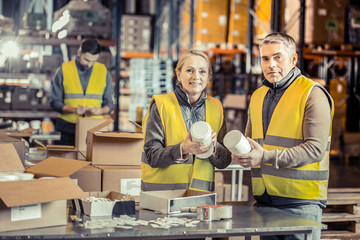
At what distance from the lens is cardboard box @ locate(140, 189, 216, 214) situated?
2.94 m

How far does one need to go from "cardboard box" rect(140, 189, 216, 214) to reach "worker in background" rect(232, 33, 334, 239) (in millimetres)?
284

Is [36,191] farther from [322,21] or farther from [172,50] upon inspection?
[172,50]

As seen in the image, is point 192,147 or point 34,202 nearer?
point 34,202

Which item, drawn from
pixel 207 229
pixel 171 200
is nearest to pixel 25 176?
pixel 171 200

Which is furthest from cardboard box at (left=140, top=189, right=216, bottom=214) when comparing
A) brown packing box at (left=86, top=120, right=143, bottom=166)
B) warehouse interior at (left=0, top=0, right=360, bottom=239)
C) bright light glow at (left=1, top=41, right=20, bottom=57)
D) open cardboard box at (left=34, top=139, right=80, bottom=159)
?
bright light glow at (left=1, top=41, right=20, bottom=57)

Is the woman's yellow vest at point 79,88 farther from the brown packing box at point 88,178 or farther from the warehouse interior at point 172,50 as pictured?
the brown packing box at point 88,178

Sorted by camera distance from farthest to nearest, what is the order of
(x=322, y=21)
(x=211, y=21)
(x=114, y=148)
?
(x=322, y=21)
(x=211, y=21)
(x=114, y=148)

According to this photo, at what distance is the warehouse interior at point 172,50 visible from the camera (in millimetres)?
9047

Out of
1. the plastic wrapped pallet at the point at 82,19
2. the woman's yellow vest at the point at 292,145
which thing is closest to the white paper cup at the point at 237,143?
the woman's yellow vest at the point at 292,145

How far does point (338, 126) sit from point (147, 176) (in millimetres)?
9120

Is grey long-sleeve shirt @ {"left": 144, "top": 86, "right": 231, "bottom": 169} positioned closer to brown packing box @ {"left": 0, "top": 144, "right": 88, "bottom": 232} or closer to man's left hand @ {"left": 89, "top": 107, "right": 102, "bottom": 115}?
brown packing box @ {"left": 0, "top": 144, "right": 88, "bottom": 232}

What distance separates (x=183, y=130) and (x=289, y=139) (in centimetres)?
65

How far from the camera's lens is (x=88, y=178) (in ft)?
13.3

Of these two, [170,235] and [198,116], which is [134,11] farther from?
[170,235]
